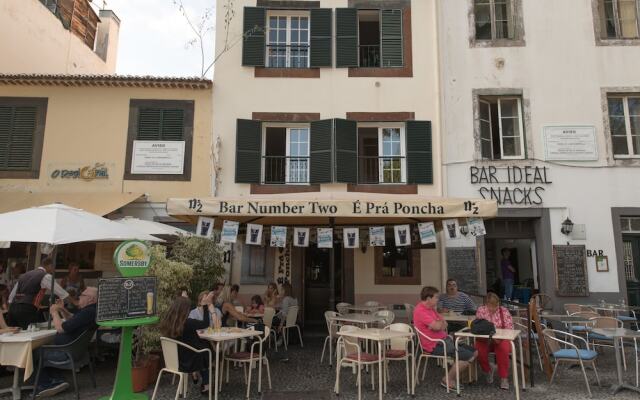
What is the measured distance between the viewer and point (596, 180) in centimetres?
1034

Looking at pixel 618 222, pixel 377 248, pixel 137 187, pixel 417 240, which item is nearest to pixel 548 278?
pixel 618 222

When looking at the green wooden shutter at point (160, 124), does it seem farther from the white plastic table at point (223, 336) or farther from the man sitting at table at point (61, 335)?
the white plastic table at point (223, 336)

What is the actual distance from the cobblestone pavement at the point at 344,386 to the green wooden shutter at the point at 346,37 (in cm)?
701

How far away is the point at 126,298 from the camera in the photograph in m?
5.12

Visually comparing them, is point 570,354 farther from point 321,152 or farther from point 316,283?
point 321,152

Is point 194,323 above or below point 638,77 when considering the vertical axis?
below

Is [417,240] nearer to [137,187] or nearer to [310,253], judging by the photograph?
[310,253]

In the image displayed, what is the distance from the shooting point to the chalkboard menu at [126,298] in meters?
4.99

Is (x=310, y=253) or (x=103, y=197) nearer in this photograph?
(x=103, y=197)

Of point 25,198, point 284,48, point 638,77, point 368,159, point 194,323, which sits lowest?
point 194,323

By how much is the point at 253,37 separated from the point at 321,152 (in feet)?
10.9

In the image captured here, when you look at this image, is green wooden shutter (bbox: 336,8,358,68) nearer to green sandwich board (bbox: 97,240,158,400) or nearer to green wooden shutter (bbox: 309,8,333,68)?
green wooden shutter (bbox: 309,8,333,68)

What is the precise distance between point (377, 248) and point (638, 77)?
7211mm

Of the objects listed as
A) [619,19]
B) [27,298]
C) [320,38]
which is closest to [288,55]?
[320,38]
